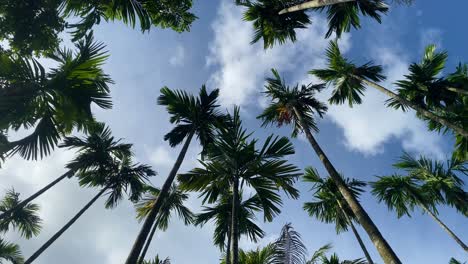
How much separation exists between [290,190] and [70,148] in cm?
1027

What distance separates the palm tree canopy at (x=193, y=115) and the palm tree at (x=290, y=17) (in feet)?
14.5

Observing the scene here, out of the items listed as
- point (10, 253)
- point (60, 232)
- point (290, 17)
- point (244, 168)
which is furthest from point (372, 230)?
point (10, 253)

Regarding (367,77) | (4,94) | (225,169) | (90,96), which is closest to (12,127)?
(4,94)

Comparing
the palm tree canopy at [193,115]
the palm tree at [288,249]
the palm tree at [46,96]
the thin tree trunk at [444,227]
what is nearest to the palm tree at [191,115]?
the palm tree canopy at [193,115]

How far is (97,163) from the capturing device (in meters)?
13.6

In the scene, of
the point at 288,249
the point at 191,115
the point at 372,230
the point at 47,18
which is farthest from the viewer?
the point at 191,115

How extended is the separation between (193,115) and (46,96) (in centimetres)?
464

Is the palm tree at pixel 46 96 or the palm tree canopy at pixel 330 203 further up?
the palm tree canopy at pixel 330 203

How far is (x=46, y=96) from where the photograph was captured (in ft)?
20.9

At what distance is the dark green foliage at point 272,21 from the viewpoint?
1180 centimetres

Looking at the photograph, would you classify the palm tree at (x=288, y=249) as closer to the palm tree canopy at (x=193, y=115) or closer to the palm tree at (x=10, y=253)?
the palm tree canopy at (x=193, y=115)

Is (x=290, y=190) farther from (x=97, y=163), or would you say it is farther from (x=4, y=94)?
(x=97, y=163)

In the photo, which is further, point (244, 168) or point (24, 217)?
point (24, 217)

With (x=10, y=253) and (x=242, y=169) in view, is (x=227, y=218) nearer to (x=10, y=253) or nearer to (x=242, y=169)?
(x=242, y=169)
